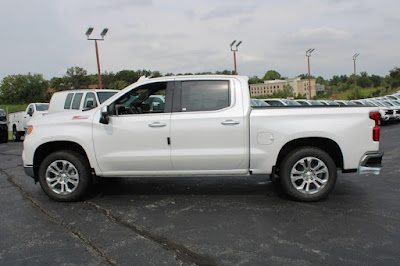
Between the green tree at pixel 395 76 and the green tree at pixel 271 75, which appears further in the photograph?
the green tree at pixel 271 75

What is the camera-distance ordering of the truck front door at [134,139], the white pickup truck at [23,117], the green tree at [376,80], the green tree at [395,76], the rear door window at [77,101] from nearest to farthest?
the truck front door at [134,139], the rear door window at [77,101], the white pickup truck at [23,117], the green tree at [395,76], the green tree at [376,80]

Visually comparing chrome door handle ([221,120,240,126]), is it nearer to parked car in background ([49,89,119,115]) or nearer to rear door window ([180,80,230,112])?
rear door window ([180,80,230,112])

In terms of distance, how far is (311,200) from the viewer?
16.8 feet

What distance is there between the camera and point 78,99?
13.1 meters

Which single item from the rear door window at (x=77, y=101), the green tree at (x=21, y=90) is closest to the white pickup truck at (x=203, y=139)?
the rear door window at (x=77, y=101)

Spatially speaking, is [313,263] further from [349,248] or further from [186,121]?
[186,121]

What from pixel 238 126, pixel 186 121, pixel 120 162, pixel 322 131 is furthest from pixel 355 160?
pixel 120 162

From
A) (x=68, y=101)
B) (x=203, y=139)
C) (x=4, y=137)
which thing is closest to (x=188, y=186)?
(x=203, y=139)

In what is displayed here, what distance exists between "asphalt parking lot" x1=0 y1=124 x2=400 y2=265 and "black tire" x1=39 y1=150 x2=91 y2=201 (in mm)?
168

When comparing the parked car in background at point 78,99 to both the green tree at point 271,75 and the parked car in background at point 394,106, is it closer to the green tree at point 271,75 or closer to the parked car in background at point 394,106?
the parked car in background at point 394,106

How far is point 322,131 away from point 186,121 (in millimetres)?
1892

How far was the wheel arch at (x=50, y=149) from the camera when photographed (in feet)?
18.1

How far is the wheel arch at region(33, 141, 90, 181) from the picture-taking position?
5.53 m

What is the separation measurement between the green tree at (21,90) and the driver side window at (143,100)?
98.3 meters
